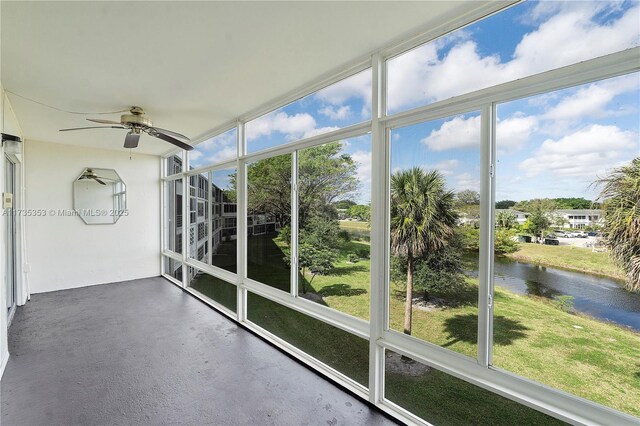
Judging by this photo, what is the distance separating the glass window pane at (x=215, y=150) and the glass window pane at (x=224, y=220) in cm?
23

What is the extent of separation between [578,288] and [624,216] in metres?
0.43

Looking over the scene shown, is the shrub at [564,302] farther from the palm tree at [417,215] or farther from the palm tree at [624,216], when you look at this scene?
the palm tree at [417,215]

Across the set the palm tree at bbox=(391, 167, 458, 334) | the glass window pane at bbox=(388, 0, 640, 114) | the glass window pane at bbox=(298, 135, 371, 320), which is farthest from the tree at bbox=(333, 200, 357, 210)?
the glass window pane at bbox=(388, 0, 640, 114)

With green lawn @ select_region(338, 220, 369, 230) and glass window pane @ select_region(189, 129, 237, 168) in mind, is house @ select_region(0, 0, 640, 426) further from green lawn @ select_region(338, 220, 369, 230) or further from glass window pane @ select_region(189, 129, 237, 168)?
green lawn @ select_region(338, 220, 369, 230)

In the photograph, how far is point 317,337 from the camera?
3219 millimetres

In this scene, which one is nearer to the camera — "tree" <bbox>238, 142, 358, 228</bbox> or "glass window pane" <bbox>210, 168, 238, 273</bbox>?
"tree" <bbox>238, 142, 358, 228</bbox>

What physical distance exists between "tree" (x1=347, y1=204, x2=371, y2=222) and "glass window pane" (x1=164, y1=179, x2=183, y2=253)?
176 inches

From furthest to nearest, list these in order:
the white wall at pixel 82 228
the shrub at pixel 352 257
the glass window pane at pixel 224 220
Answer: the white wall at pixel 82 228
the glass window pane at pixel 224 220
the shrub at pixel 352 257

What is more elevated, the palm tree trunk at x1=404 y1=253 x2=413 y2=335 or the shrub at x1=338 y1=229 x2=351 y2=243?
the shrub at x1=338 y1=229 x2=351 y2=243

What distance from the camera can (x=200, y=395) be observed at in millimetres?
2365

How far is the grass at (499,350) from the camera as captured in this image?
1.41m

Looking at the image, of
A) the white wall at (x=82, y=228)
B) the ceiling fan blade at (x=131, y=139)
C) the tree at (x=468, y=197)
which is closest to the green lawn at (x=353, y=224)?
the tree at (x=468, y=197)

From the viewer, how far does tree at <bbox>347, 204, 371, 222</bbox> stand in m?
2.42

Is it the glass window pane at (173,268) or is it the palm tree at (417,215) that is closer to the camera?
the palm tree at (417,215)
